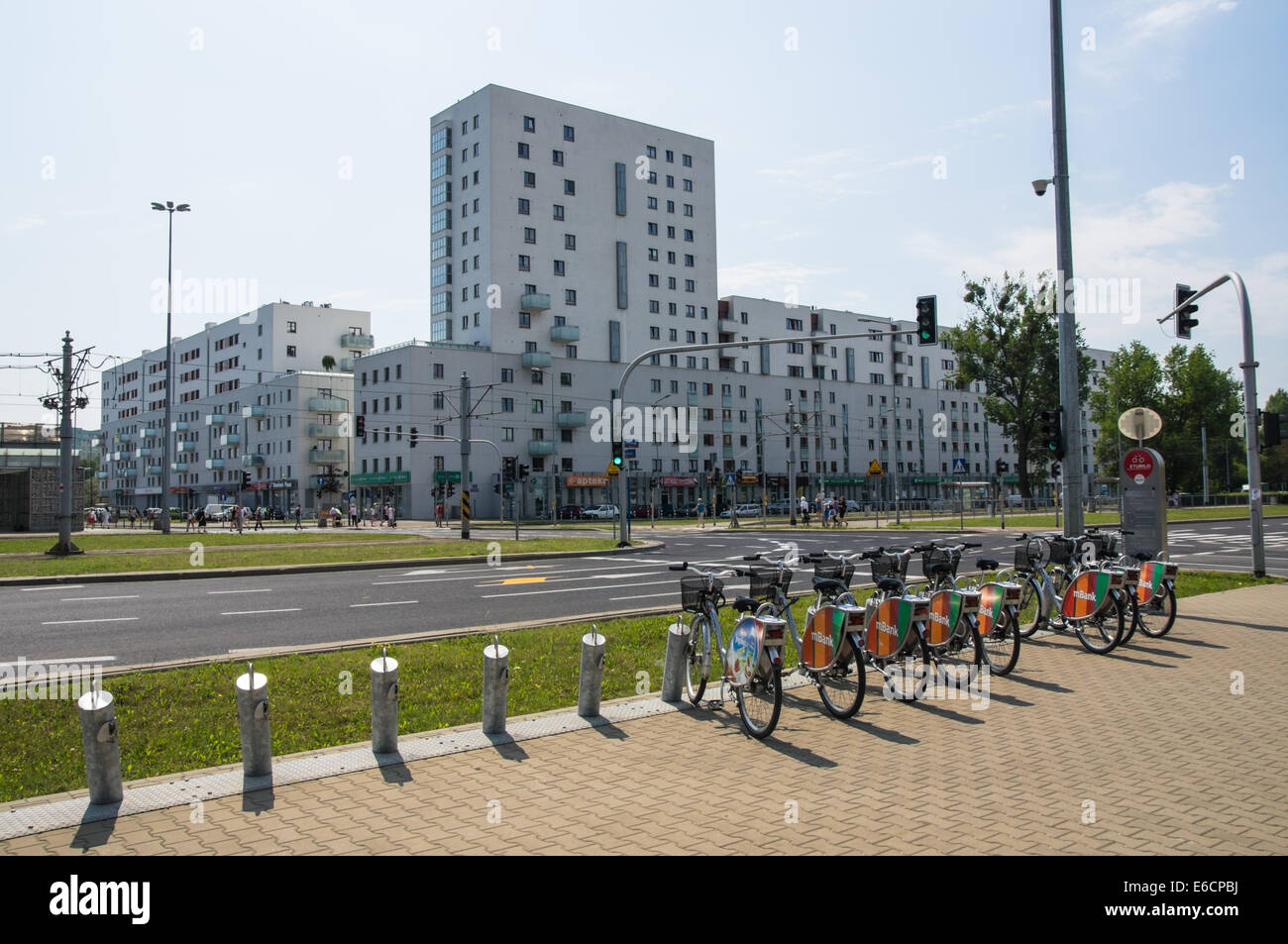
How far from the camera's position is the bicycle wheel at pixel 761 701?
6.27m

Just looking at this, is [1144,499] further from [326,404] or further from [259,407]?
[259,407]

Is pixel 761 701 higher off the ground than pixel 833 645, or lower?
lower

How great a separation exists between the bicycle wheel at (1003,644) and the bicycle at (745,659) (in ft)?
8.97

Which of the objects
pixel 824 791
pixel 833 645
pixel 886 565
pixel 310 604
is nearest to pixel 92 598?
pixel 310 604

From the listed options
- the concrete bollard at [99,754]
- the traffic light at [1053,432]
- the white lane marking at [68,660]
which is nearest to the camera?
the concrete bollard at [99,754]

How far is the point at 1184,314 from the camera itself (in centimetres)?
1738

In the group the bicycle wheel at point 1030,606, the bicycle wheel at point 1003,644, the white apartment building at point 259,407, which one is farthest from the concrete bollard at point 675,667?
the white apartment building at point 259,407

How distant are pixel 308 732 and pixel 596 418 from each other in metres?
72.0

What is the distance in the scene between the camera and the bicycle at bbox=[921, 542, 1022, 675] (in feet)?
26.6

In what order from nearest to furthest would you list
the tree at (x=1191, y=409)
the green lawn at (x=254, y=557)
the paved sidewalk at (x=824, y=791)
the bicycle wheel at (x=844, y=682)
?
the paved sidewalk at (x=824, y=791) < the bicycle wheel at (x=844, y=682) < the green lawn at (x=254, y=557) < the tree at (x=1191, y=409)

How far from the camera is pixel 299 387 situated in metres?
83.8

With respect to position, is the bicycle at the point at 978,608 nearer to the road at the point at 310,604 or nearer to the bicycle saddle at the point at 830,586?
the bicycle saddle at the point at 830,586
